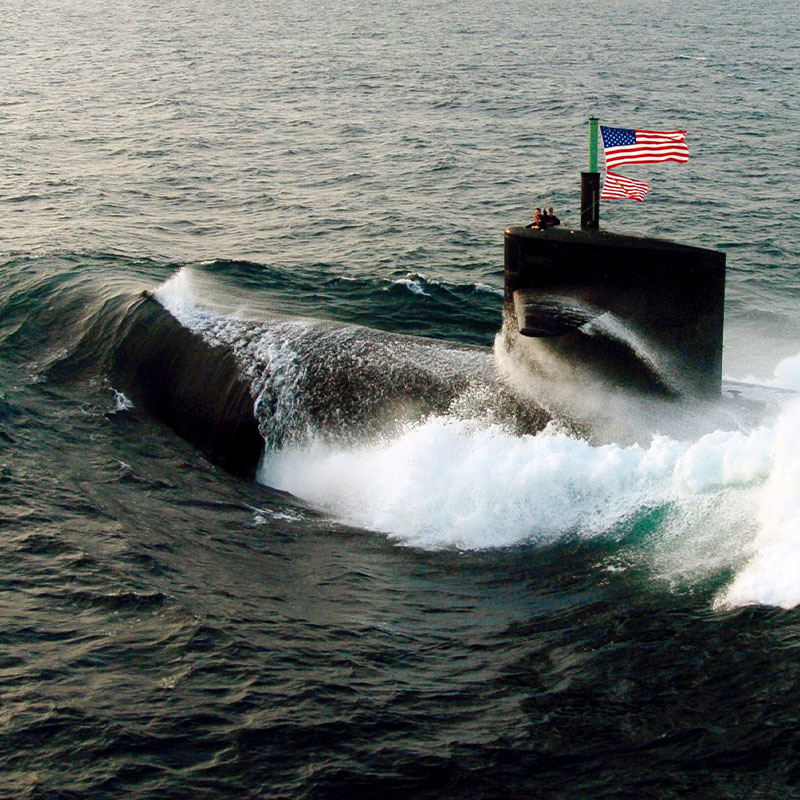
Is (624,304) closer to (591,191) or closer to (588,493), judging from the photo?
(591,191)

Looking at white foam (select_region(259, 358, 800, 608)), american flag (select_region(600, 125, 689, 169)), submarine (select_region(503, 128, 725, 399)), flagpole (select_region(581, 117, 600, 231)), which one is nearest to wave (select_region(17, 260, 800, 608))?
white foam (select_region(259, 358, 800, 608))

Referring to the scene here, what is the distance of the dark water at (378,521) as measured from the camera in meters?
8.25

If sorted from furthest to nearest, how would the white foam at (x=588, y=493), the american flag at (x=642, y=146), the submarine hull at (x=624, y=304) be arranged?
the american flag at (x=642, y=146)
the submarine hull at (x=624, y=304)
the white foam at (x=588, y=493)

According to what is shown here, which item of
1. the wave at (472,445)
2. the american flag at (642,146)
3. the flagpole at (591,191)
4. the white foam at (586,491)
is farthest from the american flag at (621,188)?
the white foam at (586,491)

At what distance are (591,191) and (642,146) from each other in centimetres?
83

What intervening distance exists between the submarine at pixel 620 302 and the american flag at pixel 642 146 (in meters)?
0.37

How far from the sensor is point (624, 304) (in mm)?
12484

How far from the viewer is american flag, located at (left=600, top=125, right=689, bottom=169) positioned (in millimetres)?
12477

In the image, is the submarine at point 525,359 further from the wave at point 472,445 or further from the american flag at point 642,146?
the american flag at point 642,146

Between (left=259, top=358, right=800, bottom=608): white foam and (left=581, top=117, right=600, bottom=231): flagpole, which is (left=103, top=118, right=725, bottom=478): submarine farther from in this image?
(left=259, top=358, right=800, bottom=608): white foam

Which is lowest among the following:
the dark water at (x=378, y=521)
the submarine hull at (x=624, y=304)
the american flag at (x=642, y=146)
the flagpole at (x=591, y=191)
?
the dark water at (x=378, y=521)

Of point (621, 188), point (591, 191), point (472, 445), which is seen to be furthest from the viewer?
point (472, 445)

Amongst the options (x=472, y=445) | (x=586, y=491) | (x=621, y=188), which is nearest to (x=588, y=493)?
(x=586, y=491)

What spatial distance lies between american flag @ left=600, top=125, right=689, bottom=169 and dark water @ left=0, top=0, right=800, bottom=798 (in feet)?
9.92
